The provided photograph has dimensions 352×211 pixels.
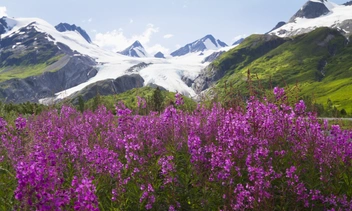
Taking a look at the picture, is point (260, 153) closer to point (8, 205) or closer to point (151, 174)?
point (151, 174)

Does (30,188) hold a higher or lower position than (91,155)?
higher

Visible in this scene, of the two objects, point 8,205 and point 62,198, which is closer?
point 62,198

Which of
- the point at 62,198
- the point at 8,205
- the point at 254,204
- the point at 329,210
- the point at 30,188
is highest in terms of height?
the point at 30,188

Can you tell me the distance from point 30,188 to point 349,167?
7139 millimetres

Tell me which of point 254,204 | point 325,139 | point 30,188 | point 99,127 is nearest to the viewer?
point 30,188

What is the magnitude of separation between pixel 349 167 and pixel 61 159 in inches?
274

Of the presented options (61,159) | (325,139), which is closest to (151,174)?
(61,159)

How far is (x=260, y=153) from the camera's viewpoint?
252 inches

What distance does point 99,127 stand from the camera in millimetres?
12555

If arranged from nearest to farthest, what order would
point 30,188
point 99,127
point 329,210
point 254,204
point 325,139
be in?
1. point 30,188
2. point 254,204
3. point 329,210
4. point 325,139
5. point 99,127

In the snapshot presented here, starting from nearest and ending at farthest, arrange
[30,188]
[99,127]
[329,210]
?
[30,188] < [329,210] < [99,127]

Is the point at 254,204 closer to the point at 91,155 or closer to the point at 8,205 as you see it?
the point at 91,155

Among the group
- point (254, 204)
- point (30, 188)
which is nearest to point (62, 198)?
point (30, 188)

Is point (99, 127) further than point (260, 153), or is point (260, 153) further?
point (99, 127)
